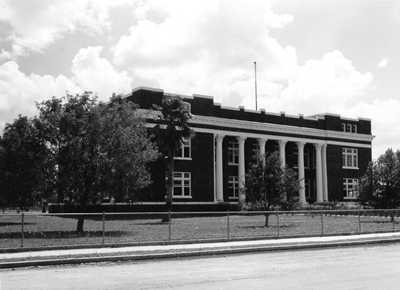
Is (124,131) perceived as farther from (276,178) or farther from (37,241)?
(276,178)

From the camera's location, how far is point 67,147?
27.2m

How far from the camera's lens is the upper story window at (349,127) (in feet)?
230

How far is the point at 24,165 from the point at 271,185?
16688 mm

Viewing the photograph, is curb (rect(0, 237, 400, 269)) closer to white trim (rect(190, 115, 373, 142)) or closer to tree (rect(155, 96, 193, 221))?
tree (rect(155, 96, 193, 221))

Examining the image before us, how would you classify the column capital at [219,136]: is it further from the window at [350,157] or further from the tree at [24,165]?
the tree at [24,165]

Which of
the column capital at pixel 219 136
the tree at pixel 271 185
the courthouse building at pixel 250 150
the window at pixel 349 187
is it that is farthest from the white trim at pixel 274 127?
the tree at pixel 271 185

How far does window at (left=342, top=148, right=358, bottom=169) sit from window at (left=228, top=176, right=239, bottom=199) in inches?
676

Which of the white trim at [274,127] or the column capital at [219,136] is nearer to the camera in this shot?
the white trim at [274,127]

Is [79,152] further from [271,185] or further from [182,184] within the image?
[182,184]

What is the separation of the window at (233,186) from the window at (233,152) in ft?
5.91

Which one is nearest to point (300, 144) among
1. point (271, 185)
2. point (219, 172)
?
point (219, 172)

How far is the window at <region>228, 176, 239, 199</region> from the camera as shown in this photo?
197 feet

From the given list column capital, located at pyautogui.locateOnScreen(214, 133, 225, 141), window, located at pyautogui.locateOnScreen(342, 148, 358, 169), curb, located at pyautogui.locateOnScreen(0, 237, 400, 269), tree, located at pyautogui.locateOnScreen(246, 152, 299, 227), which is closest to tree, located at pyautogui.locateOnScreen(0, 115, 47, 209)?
curb, located at pyautogui.locateOnScreen(0, 237, 400, 269)

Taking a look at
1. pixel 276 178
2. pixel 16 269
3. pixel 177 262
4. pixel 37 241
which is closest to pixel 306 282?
pixel 177 262
